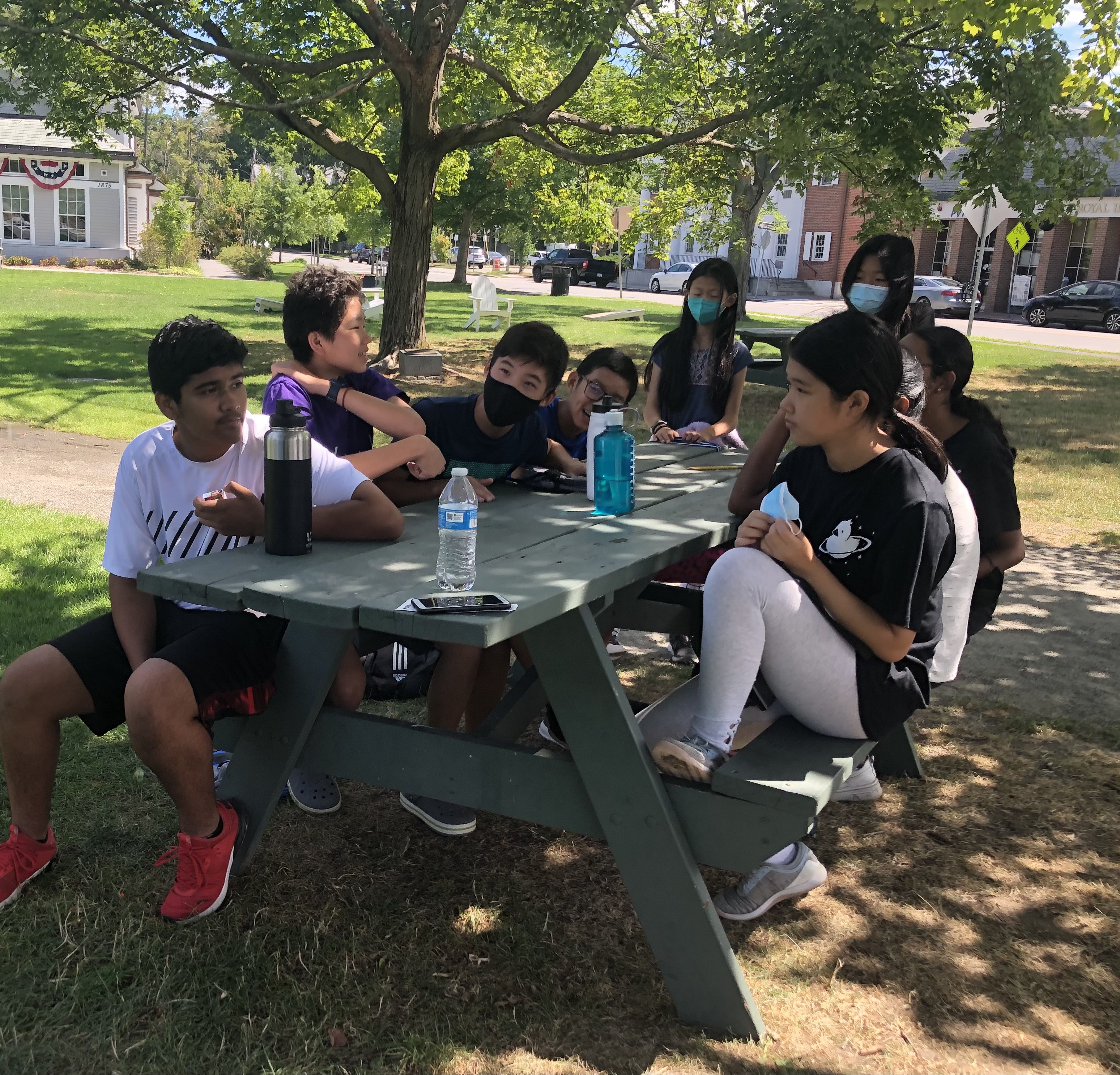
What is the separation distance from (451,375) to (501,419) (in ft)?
34.9

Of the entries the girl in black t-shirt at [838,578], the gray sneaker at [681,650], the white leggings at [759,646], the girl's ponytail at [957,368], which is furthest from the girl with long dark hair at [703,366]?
the white leggings at [759,646]

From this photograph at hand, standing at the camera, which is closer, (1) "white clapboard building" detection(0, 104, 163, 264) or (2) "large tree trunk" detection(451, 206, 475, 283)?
(2) "large tree trunk" detection(451, 206, 475, 283)

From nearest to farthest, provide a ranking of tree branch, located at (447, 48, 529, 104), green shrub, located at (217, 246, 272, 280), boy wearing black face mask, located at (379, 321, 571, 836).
→ 1. boy wearing black face mask, located at (379, 321, 571, 836)
2. tree branch, located at (447, 48, 529, 104)
3. green shrub, located at (217, 246, 272, 280)

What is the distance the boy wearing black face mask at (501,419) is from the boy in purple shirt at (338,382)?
0.47ft

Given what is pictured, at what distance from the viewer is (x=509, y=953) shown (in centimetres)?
268

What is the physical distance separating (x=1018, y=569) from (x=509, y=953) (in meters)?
4.77

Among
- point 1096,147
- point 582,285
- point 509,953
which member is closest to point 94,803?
point 509,953

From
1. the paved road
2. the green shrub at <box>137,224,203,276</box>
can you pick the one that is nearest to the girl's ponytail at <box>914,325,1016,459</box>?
the paved road

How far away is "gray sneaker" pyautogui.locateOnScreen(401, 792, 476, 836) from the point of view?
3.21 m

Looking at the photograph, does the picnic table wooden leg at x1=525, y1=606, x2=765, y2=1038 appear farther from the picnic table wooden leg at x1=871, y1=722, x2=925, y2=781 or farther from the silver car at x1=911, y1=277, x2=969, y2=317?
the silver car at x1=911, y1=277, x2=969, y2=317

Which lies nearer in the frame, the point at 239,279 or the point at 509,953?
the point at 509,953

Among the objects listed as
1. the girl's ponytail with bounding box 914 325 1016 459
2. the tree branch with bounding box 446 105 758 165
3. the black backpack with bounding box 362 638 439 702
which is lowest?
the black backpack with bounding box 362 638 439 702

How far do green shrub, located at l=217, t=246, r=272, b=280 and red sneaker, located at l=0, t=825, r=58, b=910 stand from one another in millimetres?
37186

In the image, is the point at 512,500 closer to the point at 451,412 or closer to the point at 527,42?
the point at 451,412
